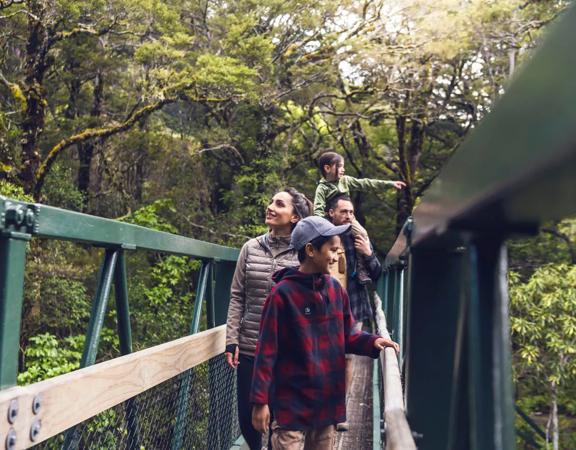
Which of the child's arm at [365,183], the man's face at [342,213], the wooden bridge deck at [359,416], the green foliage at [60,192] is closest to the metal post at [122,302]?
the wooden bridge deck at [359,416]

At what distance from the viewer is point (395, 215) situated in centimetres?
1878

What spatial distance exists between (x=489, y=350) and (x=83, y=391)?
136 cm

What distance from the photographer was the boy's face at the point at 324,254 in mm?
2729

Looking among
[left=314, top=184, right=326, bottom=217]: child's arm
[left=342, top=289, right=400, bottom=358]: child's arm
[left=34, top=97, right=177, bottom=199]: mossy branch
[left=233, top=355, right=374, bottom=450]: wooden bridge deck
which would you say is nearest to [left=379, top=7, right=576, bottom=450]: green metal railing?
[left=342, top=289, right=400, bottom=358]: child's arm

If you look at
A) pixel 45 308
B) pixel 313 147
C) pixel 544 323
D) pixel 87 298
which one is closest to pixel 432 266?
pixel 45 308

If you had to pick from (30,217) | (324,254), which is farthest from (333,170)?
(30,217)

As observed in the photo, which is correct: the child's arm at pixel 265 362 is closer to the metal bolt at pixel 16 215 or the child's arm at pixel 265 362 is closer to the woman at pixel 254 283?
the woman at pixel 254 283

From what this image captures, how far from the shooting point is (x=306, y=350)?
8.72 ft

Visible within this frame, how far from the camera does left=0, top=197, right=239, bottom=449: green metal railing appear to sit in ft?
5.00

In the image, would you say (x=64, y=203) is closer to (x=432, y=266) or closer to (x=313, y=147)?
(x=313, y=147)

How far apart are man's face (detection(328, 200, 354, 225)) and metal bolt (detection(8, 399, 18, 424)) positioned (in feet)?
10.4

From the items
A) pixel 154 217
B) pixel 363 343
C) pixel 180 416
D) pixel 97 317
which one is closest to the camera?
pixel 97 317

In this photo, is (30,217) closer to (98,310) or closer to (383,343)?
(98,310)

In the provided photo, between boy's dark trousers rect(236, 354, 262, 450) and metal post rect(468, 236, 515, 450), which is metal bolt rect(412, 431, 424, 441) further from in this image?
boy's dark trousers rect(236, 354, 262, 450)
